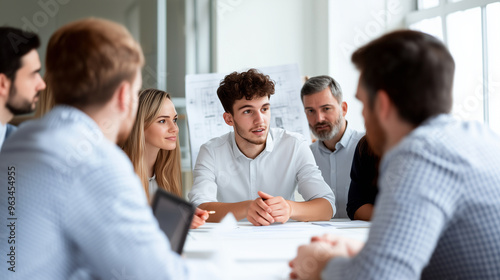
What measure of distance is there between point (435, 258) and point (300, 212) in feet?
4.29

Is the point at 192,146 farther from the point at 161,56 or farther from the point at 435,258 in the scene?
the point at 435,258

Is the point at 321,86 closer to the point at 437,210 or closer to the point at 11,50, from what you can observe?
the point at 11,50

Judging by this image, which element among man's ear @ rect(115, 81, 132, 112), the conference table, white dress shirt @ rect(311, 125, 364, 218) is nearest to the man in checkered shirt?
the conference table

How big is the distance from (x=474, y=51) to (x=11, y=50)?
3474 mm

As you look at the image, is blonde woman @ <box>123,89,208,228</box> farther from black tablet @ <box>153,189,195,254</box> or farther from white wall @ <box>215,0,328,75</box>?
white wall @ <box>215,0,328,75</box>

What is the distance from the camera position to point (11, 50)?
2.17 m

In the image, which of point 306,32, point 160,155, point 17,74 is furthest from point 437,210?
point 306,32

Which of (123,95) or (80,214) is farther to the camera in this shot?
(123,95)

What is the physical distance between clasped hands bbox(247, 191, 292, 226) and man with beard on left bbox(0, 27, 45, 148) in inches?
44.1

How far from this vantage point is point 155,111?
9.71 feet

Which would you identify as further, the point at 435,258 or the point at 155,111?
the point at 155,111

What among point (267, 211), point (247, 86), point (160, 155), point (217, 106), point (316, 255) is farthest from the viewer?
point (217, 106)

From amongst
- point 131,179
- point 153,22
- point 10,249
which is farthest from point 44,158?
point 153,22

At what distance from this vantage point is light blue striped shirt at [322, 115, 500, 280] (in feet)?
2.92
